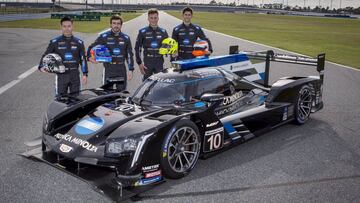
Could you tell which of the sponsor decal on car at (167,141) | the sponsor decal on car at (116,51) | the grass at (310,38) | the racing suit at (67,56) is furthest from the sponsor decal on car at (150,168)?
the grass at (310,38)

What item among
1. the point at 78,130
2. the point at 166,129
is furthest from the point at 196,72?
the point at 78,130

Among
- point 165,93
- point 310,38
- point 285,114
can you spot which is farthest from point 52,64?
point 310,38

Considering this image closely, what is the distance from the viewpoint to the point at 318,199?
443 centimetres

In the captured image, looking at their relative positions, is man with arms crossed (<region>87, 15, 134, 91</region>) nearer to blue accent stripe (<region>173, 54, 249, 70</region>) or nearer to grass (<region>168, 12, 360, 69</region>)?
blue accent stripe (<region>173, 54, 249, 70</region>)

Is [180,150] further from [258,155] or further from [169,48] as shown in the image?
[169,48]

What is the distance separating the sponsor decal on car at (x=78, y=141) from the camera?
15.5 ft

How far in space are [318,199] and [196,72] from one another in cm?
272

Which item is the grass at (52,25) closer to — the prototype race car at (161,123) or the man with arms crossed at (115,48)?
the man with arms crossed at (115,48)

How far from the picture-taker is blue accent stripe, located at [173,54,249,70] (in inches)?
251

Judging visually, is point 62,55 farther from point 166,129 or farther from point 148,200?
point 148,200

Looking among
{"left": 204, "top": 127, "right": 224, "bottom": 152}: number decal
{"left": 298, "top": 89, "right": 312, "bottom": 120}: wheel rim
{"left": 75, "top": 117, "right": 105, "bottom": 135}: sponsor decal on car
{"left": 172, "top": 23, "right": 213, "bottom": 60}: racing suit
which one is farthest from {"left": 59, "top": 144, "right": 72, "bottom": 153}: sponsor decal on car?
{"left": 172, "top": 23, "right": 213, "bottom": 60}: racing suit

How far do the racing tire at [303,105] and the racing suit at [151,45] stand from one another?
10.2 feet

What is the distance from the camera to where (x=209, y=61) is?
696 cm

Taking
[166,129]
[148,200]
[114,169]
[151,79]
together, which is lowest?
[148,200]
